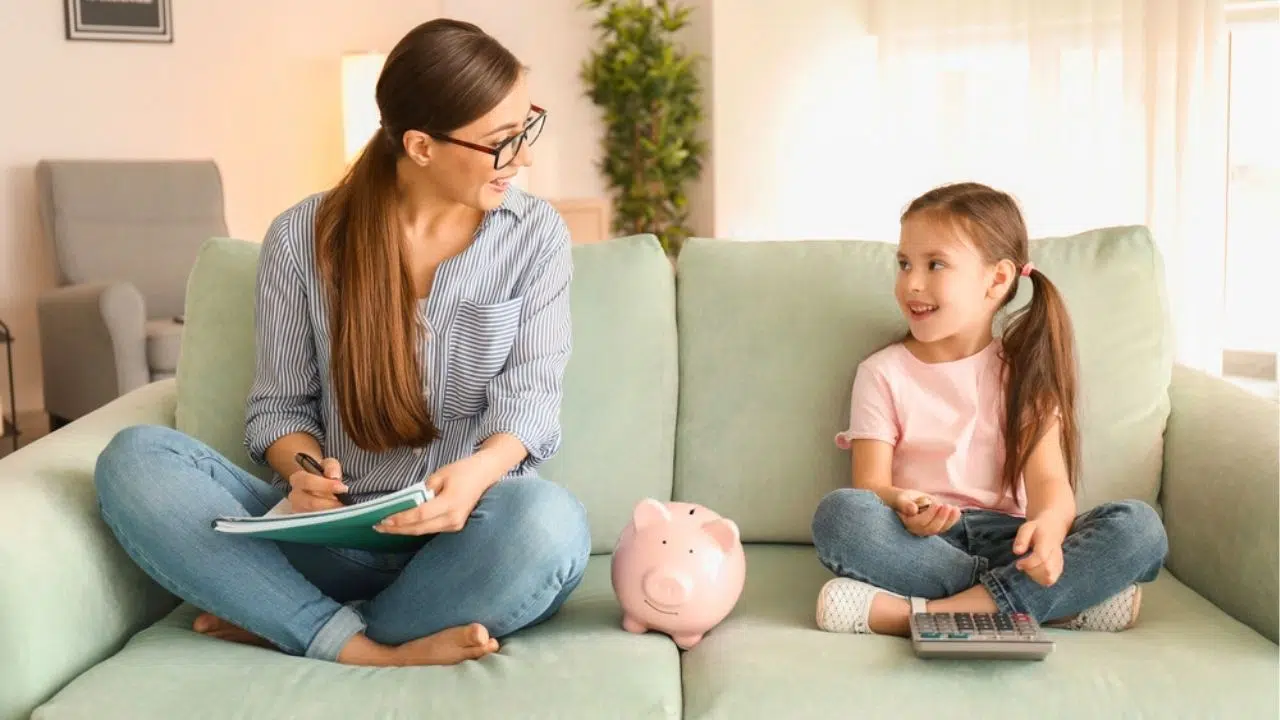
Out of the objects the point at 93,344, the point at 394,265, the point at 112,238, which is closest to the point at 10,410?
the point at 112,238

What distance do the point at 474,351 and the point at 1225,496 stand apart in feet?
3.19

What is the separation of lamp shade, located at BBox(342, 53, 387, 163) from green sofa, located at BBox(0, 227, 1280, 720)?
3071 mm

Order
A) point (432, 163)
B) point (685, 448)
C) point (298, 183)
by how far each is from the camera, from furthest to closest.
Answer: point (298, 183) < point (685, 448) < point (432, 163)

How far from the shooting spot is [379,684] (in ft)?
4.87

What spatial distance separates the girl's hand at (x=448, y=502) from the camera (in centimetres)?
154

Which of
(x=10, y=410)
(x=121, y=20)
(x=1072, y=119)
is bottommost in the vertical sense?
(x=10, y=410)

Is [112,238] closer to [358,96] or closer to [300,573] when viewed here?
[358,96]

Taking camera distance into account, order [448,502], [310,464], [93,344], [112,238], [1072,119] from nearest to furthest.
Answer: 1. [448,502]
2. [310,464]
3. [1072,119]
4. [93,344]
5. [112,238]

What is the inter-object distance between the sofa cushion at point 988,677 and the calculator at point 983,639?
16 millimetres

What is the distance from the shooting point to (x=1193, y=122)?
369cm

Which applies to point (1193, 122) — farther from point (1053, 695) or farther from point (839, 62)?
point (1053, 695)

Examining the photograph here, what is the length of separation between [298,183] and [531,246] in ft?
12.4

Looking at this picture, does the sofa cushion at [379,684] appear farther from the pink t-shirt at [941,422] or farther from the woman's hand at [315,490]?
the pink t-shirt at [941,422]

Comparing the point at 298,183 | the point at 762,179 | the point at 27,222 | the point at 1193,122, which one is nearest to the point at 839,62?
the point at 762,179
